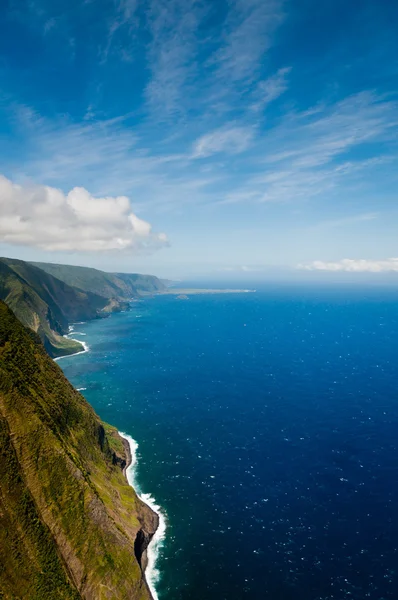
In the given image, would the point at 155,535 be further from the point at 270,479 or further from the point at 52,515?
the point at 270,479

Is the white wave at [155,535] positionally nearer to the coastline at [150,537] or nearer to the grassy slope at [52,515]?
the coastline at [150,537]

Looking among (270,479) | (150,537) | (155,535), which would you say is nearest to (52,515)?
(150,537)

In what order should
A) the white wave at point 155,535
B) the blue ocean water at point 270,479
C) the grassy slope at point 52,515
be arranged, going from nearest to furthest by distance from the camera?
the grassy slope at point 52,515
the blue ocean water at point 270,479
the white wave at point 155,535

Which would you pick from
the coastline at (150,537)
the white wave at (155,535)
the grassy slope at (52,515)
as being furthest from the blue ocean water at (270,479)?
the grassy slope at (52,515)

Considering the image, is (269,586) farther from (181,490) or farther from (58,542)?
(58,542)

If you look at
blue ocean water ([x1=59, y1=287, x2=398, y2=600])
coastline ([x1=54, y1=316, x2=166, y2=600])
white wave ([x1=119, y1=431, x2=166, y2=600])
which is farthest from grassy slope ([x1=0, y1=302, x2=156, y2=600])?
blue ocean water ([x1=59, y1=287, x2=398, y2=600])
